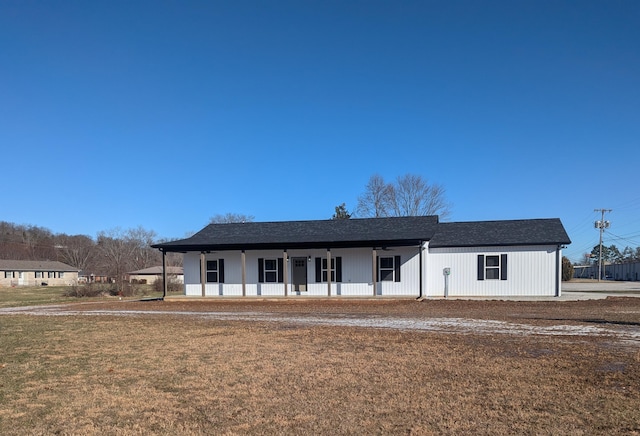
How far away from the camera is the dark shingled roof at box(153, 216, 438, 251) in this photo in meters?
21.8

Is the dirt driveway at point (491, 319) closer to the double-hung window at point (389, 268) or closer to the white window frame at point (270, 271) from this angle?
the double-hung window at point (389, 268)

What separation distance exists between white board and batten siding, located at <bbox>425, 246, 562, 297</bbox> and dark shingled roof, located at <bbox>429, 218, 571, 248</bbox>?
34cm

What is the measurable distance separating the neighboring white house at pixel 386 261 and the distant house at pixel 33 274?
50.6m

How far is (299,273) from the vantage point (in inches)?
951

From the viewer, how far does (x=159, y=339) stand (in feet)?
33.0

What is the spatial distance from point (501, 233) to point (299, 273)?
9.85 metres

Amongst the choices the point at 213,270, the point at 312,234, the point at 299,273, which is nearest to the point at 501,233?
the point at 312,234

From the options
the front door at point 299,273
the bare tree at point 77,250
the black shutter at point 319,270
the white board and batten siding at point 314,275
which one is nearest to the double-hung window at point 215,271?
the white board and batten siding at point 314,275

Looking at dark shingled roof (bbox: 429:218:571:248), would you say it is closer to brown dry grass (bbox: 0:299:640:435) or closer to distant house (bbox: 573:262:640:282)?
brown dry grass (bbox: 0:299:640:435)

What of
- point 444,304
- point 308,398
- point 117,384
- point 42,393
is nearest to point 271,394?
point 308,398

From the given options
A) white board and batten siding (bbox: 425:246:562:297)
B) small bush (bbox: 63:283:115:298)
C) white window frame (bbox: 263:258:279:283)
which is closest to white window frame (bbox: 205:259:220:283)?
white window frame (bbox: 263:258:279:283)

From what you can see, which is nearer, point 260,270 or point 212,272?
point 260,270

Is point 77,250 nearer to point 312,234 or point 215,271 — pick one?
point 215,271

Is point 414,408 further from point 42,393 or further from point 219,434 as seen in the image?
point 42,393
